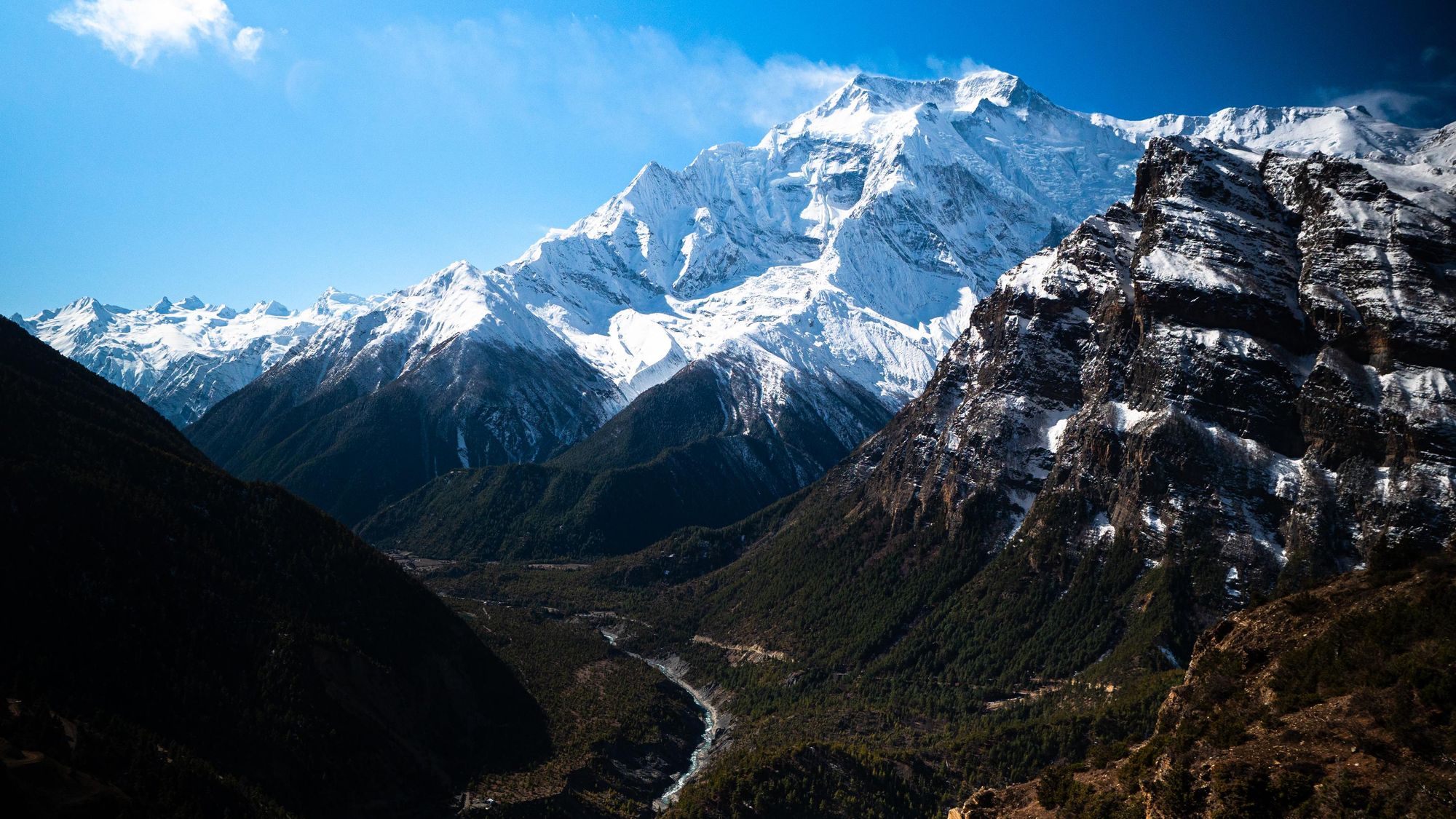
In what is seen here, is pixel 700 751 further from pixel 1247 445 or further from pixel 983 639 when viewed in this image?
pixel 1247 445

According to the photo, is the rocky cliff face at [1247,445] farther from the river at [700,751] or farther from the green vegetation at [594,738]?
→ the green vegetation at [594,738]

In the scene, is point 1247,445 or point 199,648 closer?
point 199,648

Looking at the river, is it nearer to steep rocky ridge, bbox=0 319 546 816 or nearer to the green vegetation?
the green vegetation

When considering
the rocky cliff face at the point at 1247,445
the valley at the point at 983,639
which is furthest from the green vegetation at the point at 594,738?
the rocky cliff face at the point at 1247,445

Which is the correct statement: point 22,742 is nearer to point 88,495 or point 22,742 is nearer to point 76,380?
point 88,495

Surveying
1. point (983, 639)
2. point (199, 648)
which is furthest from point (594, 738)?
point (983, 639)

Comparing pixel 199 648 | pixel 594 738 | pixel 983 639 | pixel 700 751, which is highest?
pixel 983 639

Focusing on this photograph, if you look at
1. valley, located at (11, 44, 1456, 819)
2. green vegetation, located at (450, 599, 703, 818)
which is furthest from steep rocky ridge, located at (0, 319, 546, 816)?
green vegetation, located at (450, 599, 703, 818)

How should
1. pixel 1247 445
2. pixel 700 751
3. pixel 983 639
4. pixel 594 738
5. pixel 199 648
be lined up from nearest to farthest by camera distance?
pixel 199 648 < pixel 594 738 < pixel 700 751 < pixel 1247 445 < pixel 983 639

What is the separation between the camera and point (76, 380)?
158 m

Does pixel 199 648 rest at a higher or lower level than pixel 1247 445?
lower

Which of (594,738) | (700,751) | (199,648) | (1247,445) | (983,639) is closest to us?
(199,648)

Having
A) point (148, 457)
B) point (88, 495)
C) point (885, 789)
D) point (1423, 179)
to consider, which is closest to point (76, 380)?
point (148, 457)

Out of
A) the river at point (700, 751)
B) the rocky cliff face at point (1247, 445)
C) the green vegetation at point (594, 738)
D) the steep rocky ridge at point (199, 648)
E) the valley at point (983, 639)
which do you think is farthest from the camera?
the rocky cliff face at point (1247, 445)
